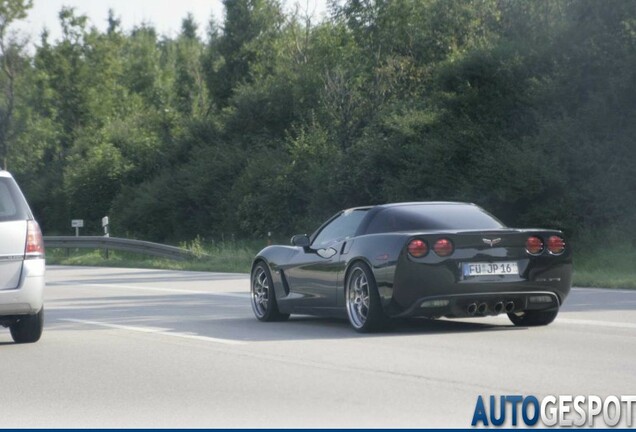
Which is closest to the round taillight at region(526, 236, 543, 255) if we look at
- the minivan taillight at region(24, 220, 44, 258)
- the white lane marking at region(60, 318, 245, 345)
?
the white lane marking at region(60, 318, 245, 345)

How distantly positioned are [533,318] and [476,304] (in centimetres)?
128

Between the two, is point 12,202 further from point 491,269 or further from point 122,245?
point 122,245

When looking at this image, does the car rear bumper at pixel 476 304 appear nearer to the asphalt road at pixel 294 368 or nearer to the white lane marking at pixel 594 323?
the asphalt road at pixel 294 368

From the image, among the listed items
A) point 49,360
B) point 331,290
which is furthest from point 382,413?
point 331,290

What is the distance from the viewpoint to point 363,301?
13.4 meters

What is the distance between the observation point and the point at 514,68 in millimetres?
43406

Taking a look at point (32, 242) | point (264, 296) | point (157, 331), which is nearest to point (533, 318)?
point (264, 296)

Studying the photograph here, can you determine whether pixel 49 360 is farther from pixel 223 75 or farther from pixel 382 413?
pixel 223 75

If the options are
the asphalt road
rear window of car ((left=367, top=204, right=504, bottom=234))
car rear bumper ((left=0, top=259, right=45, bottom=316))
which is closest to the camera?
the asphalt road

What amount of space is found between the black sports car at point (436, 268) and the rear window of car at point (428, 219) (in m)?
0.01

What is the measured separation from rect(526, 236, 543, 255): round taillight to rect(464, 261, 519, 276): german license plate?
8.9 inches

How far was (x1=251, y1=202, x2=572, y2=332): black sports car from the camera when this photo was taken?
42.0 ft

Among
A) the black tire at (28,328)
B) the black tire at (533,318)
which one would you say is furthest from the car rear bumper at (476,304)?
the black tire at (28,328)

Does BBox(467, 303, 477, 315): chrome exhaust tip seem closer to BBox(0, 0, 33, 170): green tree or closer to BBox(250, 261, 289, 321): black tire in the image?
BBox(250, 261, 289, 321): black tire
